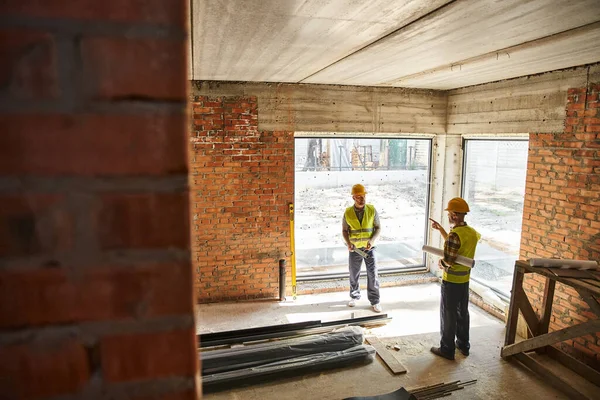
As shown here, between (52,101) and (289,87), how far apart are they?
5.96 m

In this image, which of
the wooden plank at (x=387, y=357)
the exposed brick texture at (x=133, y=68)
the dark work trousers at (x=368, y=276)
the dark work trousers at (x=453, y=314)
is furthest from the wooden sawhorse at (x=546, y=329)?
the exposed brick texture at (x=133, y=68)

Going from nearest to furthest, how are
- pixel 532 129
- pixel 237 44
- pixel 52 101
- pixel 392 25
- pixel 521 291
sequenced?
1. pixel 52 101
2. pixel 392 25
3. pixel 237 44
4. pixel 521 291
5. pixel 532 129

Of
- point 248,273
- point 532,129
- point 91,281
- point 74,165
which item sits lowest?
point 248,273

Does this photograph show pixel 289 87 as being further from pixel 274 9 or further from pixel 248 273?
pixel 274 9

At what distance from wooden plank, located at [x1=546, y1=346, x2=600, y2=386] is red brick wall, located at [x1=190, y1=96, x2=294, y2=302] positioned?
152 inches

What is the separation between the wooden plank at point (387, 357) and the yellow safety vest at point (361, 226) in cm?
157

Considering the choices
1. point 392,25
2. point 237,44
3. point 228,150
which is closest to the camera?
point 392,25

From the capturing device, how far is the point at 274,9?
262 centimetres

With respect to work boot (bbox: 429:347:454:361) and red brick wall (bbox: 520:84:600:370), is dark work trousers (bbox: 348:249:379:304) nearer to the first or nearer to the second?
work boot (bbox: 429:347:454:361)

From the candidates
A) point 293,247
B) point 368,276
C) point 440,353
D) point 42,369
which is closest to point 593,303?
point 440,353

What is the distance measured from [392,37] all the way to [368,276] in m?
3.91

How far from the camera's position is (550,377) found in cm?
420

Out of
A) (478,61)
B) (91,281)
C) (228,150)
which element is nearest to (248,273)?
(228,150)

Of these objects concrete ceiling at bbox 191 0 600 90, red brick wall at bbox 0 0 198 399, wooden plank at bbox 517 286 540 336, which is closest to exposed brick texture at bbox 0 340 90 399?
red brick wall at bbox 0 0 198 399
